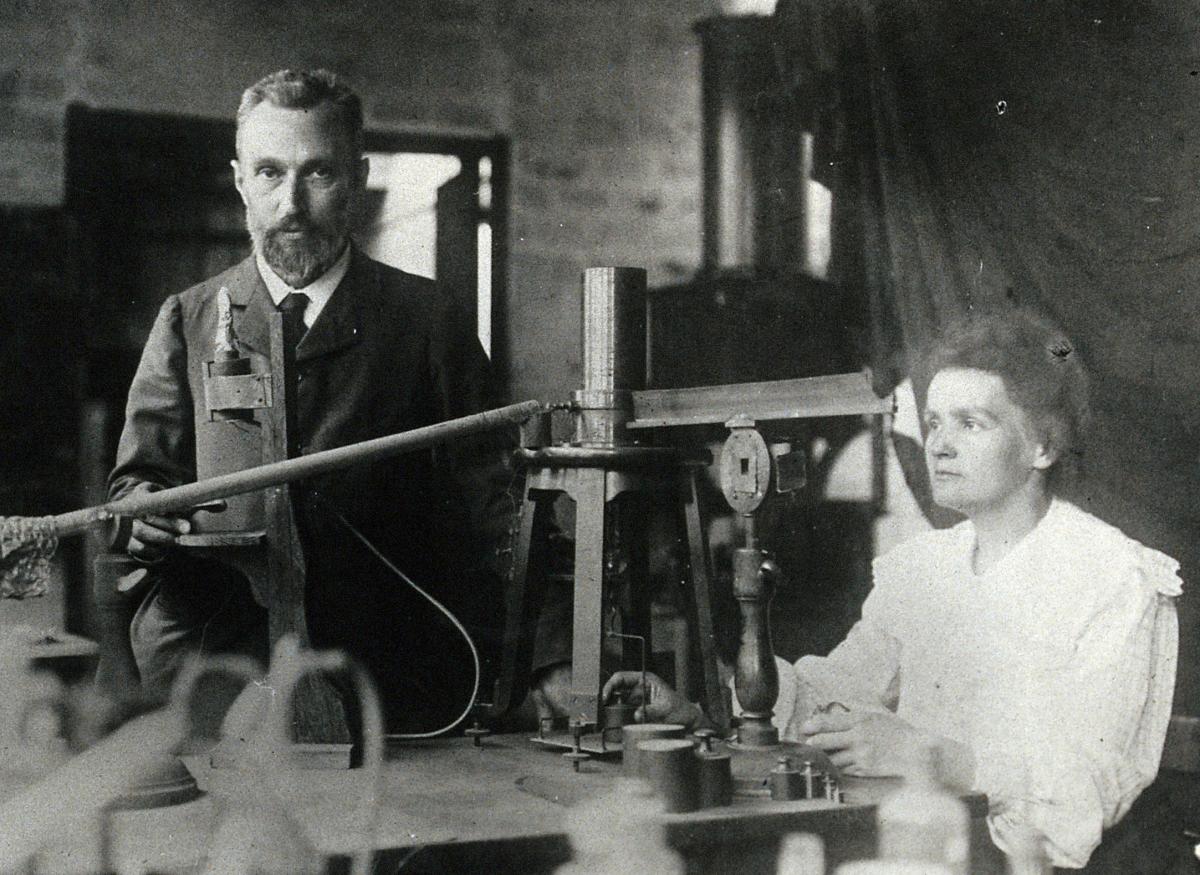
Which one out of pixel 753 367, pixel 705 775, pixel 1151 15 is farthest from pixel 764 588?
pixel 1151 15

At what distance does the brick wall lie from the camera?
2.23 meters

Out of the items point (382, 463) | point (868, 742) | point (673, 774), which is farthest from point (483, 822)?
point (382, 463)

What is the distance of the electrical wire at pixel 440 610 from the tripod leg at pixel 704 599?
1.28 ft

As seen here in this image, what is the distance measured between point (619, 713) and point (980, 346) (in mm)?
810

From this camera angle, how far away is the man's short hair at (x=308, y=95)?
2268 millimetres

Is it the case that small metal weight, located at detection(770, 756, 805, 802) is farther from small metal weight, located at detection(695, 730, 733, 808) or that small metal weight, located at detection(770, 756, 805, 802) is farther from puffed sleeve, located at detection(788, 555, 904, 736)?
puffed sleeve, located at detection(788, 555, 904, 736)

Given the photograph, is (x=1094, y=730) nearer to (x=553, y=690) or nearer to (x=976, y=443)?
(x=976, y=443)

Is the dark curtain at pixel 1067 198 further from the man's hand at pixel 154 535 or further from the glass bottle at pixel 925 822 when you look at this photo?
the man's hand at pixel 154 535

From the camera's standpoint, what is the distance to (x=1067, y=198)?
214 centimetres

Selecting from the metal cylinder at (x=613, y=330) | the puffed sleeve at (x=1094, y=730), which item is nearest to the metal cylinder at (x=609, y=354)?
the metal cylinder at (x=613, y=330)

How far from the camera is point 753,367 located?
96.8 inches

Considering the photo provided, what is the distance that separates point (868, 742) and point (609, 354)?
0.73 metres

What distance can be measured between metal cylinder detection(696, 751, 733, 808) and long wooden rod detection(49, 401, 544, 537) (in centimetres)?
65

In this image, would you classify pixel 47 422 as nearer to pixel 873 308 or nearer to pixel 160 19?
pixel 160 19
